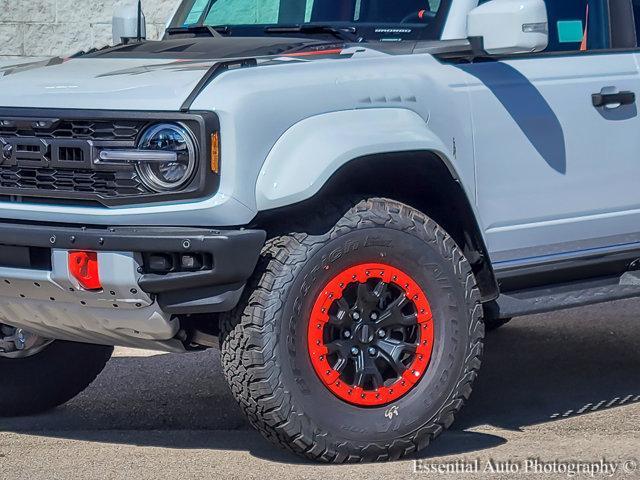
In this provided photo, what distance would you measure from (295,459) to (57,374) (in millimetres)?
1366

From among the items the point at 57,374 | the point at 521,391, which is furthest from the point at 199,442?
the point at 521,391

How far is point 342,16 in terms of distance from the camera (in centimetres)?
529

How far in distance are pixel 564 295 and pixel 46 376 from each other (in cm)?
212

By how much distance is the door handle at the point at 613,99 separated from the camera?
16.9ft

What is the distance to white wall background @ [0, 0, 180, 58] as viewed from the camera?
10.6 m

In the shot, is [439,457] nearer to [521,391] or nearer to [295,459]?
[295,459]

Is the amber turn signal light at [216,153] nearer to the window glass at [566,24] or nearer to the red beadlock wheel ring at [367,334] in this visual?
the red beadlock wheel ring at [367,334]

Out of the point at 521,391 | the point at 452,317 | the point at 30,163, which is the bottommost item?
the point at 521,391

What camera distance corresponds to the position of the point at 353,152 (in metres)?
4.33

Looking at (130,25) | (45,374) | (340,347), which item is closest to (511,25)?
(340,347)

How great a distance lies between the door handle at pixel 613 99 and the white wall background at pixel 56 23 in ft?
19.7

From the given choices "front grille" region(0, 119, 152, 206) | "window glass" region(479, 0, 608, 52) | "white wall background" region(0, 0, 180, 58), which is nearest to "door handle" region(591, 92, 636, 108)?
"window glass" region(479, 0, 608, 52)

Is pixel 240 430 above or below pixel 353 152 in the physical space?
below

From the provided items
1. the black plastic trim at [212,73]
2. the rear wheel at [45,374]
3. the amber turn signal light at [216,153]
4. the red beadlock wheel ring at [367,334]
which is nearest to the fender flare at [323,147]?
the amber turn signal light at [216,153]
